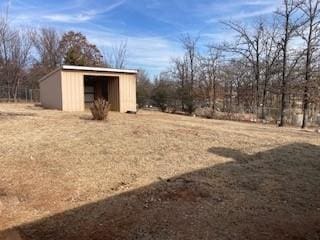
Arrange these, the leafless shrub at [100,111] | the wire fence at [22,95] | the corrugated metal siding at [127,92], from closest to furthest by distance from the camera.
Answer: the leafless shrub at [100,111]
the corrugated metal siding at [127,92]
the wire fence at [22,95]

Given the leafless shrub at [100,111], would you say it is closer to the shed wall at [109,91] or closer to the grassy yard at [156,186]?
the grassy yard at [156,186]

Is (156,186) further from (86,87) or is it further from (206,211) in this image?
(86,87)

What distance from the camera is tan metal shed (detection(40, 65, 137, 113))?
16422 millimetres

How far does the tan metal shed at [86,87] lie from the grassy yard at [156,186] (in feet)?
23.9

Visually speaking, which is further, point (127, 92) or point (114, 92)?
point (114, 92)

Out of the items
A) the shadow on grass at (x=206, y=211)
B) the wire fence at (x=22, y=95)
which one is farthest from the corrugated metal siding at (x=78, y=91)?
the wire fence at (x=22, y=95)

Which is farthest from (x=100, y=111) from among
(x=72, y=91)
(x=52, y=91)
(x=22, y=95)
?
(x=22, y=95)

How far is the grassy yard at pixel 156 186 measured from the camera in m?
4.20

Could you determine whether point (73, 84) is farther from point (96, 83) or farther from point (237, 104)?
point (237, 104)

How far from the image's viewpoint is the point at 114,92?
18469 millimetres

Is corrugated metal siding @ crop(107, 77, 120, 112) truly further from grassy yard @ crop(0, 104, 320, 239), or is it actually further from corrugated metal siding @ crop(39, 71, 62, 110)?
grassy yard @ crop(0, 104, 320, 239)

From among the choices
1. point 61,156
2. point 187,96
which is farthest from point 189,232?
point 187,96

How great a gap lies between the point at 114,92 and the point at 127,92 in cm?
73

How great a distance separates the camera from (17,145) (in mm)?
8242
